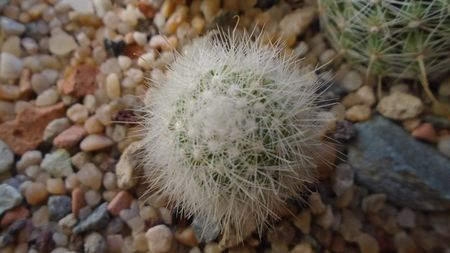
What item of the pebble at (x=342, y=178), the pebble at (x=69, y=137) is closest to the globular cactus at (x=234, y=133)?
the pebble at (x=342, y=178)

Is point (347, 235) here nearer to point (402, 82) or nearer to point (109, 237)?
point (402, 82)

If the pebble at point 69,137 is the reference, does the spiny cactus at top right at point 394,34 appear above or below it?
above

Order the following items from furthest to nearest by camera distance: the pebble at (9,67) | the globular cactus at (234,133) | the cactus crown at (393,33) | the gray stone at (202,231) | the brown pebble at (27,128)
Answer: the pebble at (9,67) < the brown pebble at (27,128) < the gray stone at (202,231) < the cactus crown at (393,33) < the globular cactus at (234,133)

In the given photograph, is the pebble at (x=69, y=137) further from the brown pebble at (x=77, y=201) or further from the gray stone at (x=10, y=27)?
the gray stone at (x=10, y=27)

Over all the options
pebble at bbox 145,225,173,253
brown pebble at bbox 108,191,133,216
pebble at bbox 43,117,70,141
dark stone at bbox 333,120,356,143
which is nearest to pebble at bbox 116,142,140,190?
brown pebble at bbox 108,191,133,216

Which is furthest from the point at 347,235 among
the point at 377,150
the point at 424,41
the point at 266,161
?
the point at 424,41
